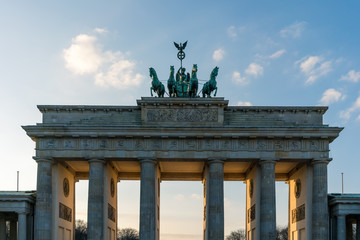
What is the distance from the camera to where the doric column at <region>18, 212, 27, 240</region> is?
44156 millimetres

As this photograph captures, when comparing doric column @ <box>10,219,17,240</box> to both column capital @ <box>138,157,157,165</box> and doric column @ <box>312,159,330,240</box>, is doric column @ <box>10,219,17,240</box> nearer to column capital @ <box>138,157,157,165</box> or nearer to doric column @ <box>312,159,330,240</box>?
column capital @ <box>138,157,157,165</box>

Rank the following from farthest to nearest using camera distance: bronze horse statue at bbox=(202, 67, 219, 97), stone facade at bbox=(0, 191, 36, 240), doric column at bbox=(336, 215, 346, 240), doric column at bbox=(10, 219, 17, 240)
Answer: doric column at bbox=(10, 219, 17, 240) → bronze horse statue at bbox=(202, 67, 219, 97) → doric column at bbox=(336, 215, 346, 240) → stone facade at bbox=(0, 191, 36, 240)

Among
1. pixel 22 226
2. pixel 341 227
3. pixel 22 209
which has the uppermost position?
pixel 22 209

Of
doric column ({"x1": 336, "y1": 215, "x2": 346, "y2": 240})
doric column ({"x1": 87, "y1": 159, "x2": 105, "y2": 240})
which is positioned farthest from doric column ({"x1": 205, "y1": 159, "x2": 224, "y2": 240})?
doric column ({"x1": 336, "y1": 215, "x2": 346, "y2": 240})

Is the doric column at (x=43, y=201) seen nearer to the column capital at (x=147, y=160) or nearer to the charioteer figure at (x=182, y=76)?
the column capital at (x=147, y=160)

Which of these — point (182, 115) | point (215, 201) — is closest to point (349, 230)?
point (215, 201)

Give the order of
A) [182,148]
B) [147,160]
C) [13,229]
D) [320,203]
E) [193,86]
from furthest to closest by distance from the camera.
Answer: [13,229]
[193,86]
[182,148]
[147,160]
[320,203]

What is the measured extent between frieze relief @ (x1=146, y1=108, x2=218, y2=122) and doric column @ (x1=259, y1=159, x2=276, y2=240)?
268 inches

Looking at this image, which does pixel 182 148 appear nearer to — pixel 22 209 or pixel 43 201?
pixel 43 201

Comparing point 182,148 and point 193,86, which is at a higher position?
point 193,86

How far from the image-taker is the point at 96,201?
148ft

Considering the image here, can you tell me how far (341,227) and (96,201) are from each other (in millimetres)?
23753

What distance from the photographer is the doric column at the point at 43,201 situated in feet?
146

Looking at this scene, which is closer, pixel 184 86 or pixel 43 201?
pixel 43 201
